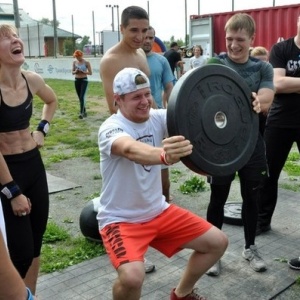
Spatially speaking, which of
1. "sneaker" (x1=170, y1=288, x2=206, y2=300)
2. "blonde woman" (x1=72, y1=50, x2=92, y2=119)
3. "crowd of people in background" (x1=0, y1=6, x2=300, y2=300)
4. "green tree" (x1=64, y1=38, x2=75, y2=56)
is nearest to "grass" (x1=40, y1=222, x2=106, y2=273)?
"crowd of people in background" (x1=0, y1=6, x2=300, y2=300)

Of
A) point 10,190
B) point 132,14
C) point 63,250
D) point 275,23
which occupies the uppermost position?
point 275,23

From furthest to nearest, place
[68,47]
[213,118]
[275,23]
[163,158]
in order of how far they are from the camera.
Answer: [68,47], [275,23], [213,118], [163,158]

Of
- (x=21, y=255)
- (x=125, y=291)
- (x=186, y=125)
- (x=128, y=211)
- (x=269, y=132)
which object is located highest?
(x=186, y=125)

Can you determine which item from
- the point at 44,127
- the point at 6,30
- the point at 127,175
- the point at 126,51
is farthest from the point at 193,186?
the point at 6,30

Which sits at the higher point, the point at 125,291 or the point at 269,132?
the point at 269,132

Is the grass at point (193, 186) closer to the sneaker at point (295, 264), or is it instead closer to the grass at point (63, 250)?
the grass at point (63, 250)

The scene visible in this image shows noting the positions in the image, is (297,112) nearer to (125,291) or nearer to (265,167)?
(265,167)

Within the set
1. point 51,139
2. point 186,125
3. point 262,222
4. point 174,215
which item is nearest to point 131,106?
point 186,125

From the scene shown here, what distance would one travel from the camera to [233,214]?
15.1 feet

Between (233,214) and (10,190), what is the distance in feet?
8.68

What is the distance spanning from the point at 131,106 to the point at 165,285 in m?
1.45

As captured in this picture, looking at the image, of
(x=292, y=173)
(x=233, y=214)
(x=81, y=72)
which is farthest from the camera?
(x=81, y=72)

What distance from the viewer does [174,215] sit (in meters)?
2.86

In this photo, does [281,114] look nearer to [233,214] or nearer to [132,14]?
[233,214]
